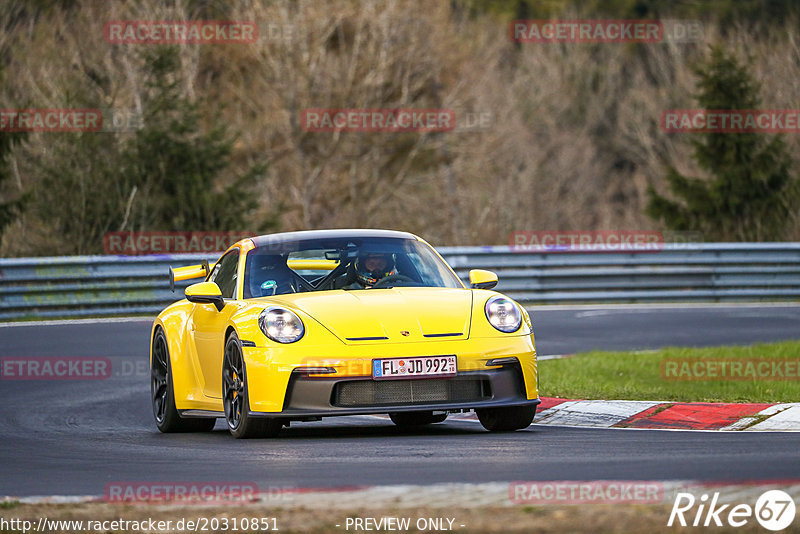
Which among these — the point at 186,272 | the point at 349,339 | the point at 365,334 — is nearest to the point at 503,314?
the point at 365,334

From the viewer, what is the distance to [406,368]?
8961mm

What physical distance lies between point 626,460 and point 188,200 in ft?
71.1

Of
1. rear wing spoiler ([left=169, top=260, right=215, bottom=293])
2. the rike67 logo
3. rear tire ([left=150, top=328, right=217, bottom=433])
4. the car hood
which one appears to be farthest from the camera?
rear wing spoiler ([left=169, top=260, right=215, bottom=293])

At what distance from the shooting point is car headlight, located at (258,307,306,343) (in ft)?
29.9

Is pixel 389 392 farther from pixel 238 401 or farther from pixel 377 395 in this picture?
pixel 238 401

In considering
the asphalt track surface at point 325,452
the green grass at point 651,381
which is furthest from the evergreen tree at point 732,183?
the asphalt track surface at point 325,452

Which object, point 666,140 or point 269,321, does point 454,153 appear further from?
point 269,321

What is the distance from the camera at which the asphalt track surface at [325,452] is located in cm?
704

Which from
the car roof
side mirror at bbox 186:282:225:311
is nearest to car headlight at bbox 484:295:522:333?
the car roof

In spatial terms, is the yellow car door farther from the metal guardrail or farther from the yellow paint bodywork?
the metal guardrail

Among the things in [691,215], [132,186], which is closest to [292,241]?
[132,186]

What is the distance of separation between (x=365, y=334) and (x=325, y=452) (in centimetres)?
91

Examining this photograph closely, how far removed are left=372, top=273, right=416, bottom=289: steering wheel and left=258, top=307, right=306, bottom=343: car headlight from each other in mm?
1020

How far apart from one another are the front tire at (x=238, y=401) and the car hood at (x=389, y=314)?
527mm
